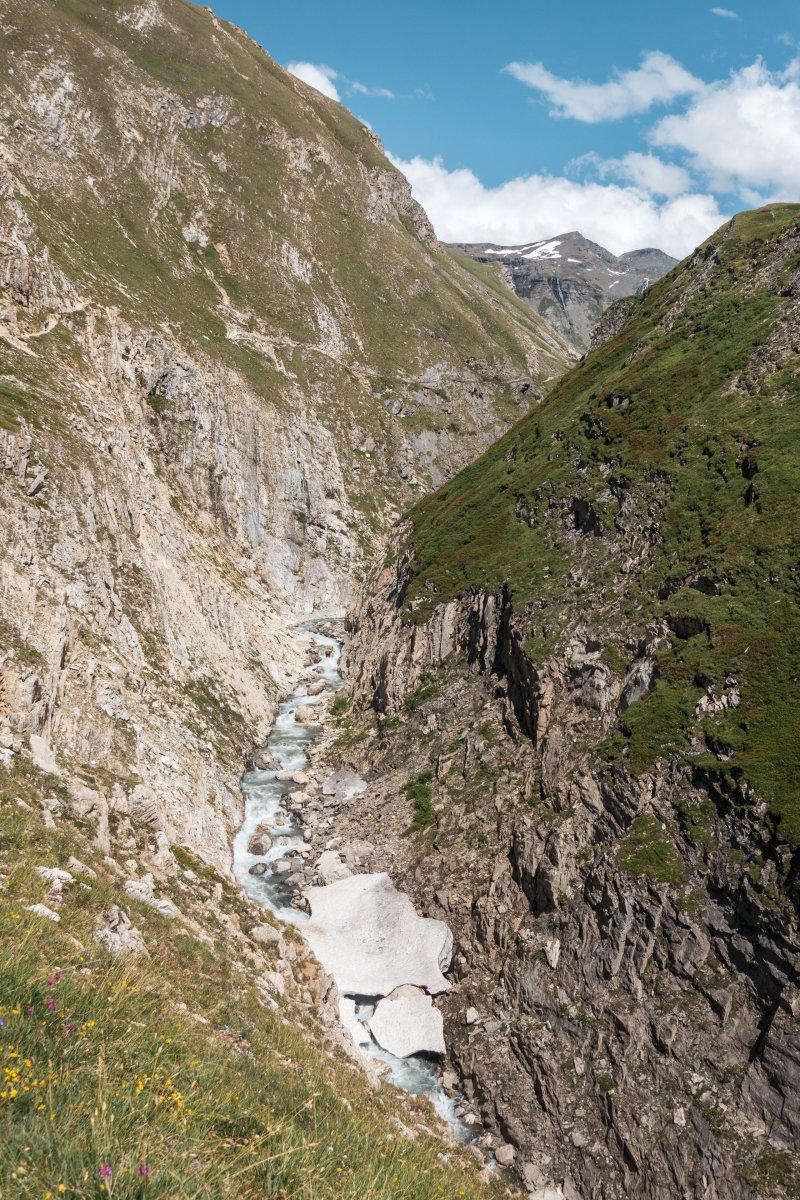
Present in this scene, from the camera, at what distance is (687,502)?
120 feet

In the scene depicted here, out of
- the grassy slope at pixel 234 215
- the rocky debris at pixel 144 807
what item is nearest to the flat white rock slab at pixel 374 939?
the rocky debris at pixel 144 807

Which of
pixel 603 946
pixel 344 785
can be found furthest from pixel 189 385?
pixel 603 946

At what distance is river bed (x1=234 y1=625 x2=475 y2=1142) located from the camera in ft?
78.7

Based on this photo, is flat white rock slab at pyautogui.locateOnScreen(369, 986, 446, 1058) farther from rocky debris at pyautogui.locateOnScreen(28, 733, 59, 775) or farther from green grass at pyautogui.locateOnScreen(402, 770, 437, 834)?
rocky debris at pyautogui.locateOnScreen(28, 733, 59, 775)

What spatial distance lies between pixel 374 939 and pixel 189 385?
6857 centimetres

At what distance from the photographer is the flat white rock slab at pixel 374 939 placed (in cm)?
2750

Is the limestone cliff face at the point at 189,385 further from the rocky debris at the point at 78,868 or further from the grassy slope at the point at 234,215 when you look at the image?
the rocky debris at the point at 78,868

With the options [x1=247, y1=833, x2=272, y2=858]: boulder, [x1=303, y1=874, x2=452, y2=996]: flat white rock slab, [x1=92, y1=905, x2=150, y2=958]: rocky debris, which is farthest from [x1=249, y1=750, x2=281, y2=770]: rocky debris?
[x1=92, y1=905, x2=150, y2=958]: rocky debris

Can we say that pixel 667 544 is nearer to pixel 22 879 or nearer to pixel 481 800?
pixel 481 800

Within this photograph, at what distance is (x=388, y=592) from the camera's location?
5700cm

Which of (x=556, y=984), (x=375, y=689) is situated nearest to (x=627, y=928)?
(x=556, y=984)

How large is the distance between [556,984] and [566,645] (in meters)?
16.4

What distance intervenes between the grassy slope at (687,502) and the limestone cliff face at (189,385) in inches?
799

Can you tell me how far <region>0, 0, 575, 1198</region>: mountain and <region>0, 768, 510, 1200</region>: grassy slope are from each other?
4cm
